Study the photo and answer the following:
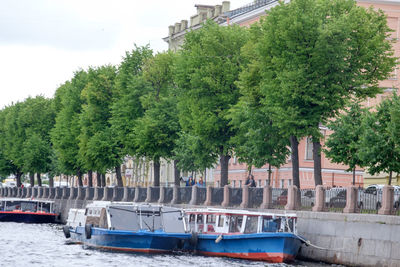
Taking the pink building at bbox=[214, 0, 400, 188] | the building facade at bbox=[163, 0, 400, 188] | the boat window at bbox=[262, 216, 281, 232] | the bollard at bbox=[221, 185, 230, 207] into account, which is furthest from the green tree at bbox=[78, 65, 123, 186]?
the boat window at bbox=[262, 216, 281, 232]

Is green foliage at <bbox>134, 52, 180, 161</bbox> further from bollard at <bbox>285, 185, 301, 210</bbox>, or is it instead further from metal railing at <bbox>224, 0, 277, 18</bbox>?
bollard at <bbox>285, 185, 301, 210</bbox>

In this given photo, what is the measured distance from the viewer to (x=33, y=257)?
1670 inches

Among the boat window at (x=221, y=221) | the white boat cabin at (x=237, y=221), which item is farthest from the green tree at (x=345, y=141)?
the boat window at (x=221, y=221)

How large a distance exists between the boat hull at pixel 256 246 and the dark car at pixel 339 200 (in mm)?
2852

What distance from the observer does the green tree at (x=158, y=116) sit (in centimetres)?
7156

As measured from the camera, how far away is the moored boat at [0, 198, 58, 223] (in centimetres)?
8256

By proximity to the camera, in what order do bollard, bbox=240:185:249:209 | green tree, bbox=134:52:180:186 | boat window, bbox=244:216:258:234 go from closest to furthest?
boat window, bbox=244:216:258:234
bollard, bbox=240:185:249:209
green tree, bbox=134:52:180:186

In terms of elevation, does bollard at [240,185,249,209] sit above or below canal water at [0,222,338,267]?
above

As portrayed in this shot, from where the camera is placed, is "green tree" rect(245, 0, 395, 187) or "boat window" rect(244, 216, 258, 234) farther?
"green tree" rect(245, 0, 395, 187)

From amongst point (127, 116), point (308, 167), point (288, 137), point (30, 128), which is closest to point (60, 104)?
point (30, 128)

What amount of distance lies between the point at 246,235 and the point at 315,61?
1267cm

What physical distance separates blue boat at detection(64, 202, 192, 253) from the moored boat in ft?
113

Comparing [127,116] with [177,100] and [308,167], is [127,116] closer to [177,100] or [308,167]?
[177,100]

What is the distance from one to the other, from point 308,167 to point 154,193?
14.3m
